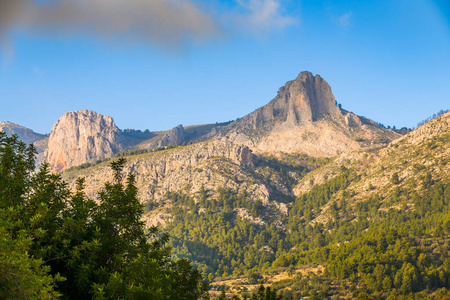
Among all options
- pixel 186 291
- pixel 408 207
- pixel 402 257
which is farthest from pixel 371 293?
pixel 186 291

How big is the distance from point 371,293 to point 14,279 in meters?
117

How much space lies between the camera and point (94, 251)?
29094 mm

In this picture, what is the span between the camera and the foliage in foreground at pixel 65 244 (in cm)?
2292

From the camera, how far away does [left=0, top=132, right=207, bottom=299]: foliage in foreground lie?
22922 millimetres

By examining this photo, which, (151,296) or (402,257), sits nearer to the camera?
(151,296)

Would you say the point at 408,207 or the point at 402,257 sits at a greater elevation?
the point at 408,207

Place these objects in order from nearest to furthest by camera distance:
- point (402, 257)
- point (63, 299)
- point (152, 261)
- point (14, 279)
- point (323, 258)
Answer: point (14, 279), point (63, 299), point (152, 261), point (402, 257), point (323, 258)

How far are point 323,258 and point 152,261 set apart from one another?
137m

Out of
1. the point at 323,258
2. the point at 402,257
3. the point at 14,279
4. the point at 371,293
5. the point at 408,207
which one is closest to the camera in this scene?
the point at 14,279

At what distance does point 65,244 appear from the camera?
1126 inches

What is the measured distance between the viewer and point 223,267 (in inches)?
7485

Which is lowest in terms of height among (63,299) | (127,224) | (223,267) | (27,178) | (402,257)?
(223,267)

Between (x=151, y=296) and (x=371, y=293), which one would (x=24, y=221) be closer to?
(x=151, y=296)

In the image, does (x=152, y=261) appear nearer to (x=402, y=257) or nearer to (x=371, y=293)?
(x=371, y=293)
